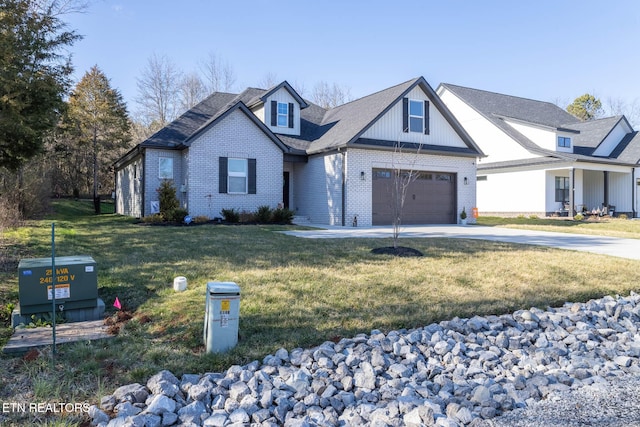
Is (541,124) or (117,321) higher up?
(541,124)

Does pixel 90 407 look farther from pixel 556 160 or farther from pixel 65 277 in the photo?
pixel 556 160

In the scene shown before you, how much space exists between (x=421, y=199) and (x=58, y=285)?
583 inches

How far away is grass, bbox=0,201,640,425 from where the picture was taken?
3.67 m

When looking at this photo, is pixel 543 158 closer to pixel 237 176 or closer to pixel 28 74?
pixel 237 176

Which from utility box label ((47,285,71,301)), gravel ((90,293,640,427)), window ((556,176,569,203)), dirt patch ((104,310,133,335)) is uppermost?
window ((556,176,569,203))

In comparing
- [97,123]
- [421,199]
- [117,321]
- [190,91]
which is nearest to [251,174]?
[421,199]

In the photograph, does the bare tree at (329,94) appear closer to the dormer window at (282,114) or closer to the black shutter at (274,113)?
the dormer window at (282,114)

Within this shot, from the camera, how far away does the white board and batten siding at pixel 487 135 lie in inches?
978

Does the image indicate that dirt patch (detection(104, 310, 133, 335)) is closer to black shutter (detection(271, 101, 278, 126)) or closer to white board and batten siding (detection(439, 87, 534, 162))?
black shutter (detection(271, 101, 278, 126))

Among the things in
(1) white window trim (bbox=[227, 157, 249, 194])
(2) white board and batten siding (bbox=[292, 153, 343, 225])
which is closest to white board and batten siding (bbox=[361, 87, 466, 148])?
(2) white board and batten siding (bbox=[292, 153, 343, 225])

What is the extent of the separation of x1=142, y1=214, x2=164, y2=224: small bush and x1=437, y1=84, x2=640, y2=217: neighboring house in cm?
1933

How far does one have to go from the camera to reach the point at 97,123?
1038 inches

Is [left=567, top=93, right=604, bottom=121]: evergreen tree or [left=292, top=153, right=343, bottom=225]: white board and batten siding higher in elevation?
[left=567, top=93, right=604, bottom=121]: evergreen tree

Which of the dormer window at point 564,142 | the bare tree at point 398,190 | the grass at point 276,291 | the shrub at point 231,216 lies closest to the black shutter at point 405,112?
the bare tree at point 398,190
